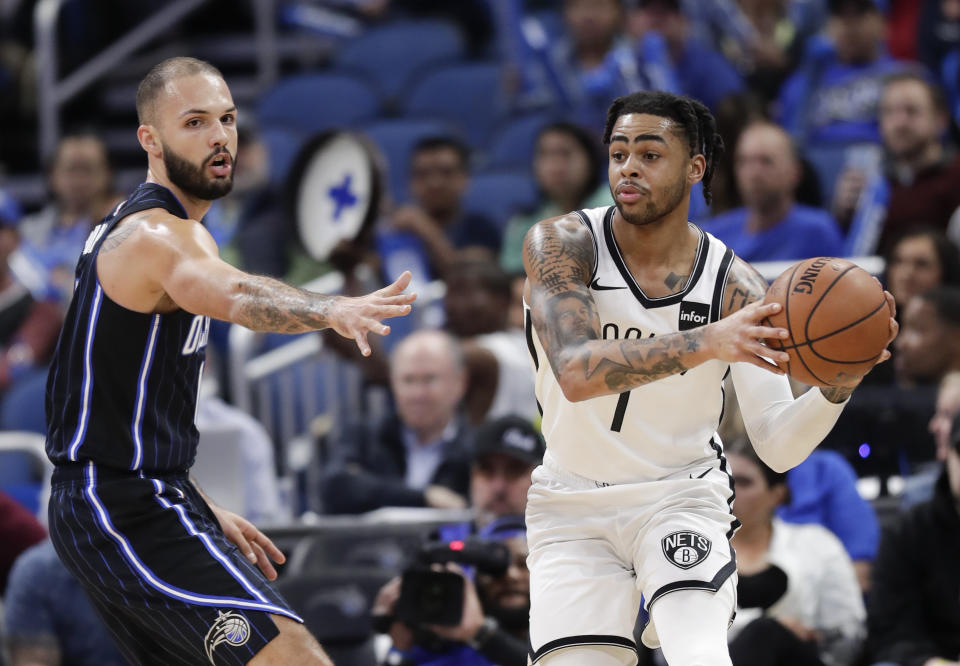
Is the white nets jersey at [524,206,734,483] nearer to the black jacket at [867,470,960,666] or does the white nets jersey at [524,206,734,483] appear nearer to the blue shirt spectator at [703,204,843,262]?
the black jacket at [867,470,960,666]

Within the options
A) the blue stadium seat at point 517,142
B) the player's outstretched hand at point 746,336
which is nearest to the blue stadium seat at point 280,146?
the blue stadium seat at point 517,142

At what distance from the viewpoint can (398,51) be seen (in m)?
12.9

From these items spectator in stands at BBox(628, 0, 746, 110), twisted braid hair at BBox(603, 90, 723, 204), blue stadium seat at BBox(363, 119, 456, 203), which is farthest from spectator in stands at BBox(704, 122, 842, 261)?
twisted braid hair at BBox(603, 90, 723, 204)

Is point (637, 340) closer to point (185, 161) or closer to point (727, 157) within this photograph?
point (185, 161)

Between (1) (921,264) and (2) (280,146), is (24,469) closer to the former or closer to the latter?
(2) (280,146)

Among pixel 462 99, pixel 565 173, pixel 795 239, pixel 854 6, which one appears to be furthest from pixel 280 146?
pixel 795 239

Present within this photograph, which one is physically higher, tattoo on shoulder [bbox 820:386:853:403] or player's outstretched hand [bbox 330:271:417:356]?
player's outstretched hand [bbox 330:271:417:356]

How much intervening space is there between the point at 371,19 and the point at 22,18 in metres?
3.39

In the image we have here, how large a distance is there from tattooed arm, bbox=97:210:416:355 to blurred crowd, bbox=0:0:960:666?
2.09 meters

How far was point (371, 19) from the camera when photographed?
1368cm

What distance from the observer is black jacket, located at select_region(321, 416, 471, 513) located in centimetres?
777

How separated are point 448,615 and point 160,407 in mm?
1904

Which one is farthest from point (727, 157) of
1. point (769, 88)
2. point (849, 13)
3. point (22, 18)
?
point (22, 18)

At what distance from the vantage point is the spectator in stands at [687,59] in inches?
406
